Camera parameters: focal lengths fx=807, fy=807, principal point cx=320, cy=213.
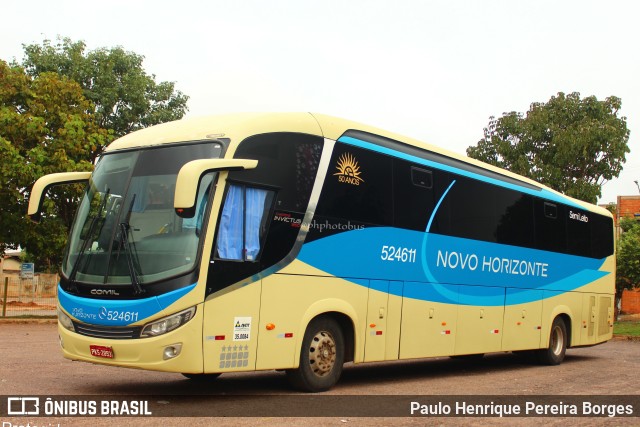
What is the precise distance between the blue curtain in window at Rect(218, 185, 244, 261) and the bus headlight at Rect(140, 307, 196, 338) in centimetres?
84

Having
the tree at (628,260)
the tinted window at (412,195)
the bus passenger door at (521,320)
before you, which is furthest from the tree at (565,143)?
the tinted window at (412,195)

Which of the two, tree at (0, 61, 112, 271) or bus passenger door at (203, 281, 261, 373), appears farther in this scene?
tree at (0, 61, 112, 271)

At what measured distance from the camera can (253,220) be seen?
10219 millimetres

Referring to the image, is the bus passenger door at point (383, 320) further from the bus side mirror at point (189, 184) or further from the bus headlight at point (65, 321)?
the bus headlight at point (65, 321)

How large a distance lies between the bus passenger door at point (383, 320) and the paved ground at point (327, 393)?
0.55 m

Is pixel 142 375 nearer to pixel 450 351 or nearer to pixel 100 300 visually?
pixel 100 300

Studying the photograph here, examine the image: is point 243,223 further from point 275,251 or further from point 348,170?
point 348,170

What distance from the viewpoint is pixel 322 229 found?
11195 mm

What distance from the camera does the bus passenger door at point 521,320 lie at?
15867 millimetres

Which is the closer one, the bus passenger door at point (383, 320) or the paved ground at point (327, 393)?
the paved ground at point (327, 393)

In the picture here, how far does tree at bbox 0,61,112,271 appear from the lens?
2489cm

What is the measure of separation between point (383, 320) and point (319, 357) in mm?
1562

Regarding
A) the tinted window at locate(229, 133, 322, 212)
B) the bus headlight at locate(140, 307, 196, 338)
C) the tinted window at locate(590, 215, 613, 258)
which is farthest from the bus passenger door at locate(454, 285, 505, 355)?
the bus headlight at locate(140, 307, 196, 338)

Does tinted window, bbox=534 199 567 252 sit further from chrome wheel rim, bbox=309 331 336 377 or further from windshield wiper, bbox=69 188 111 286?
windshield wiper, bbox=69 188 111 286
